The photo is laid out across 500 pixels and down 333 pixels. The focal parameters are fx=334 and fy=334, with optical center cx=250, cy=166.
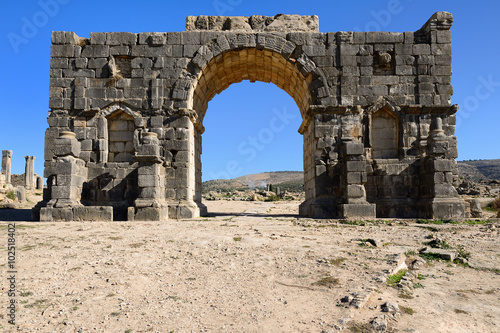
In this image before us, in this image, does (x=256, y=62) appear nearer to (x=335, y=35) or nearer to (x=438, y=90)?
(x=335, y=35)

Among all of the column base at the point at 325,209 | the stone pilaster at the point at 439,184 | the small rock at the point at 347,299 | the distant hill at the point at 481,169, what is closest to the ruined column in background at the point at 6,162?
the column base at the point at 325,209

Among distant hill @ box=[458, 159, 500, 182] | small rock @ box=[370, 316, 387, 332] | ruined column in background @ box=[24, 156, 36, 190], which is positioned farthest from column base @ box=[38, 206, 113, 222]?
distant hill @ box=[458, 159, 500, 182]

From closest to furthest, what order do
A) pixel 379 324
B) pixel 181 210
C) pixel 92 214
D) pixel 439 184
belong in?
pixel 379 324 → pixel 92 214 → pixel 439 184 → pixel 181 210

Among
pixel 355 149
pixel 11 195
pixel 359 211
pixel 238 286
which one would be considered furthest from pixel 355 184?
pixel 11 195

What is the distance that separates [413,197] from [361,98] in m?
3.48

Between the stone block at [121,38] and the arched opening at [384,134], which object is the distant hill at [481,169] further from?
the stone block at [121,38]

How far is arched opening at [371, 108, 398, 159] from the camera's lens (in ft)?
35.2

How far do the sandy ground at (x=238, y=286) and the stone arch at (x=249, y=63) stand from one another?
6.07 metres

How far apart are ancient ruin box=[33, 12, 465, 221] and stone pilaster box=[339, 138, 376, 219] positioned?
45 centimetres

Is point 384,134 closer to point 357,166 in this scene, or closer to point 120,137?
point 357,166

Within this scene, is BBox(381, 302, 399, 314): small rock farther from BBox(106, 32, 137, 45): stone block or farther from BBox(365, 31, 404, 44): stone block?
BBox(106, 32, 137, 45): stone block

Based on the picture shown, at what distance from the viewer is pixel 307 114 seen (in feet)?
36.6

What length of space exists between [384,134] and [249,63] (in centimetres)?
525

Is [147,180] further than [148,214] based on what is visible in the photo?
Yes
